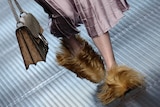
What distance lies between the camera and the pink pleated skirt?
142 cm

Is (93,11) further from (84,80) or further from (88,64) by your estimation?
(84,80)

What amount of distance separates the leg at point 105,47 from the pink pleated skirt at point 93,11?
0.04 meters

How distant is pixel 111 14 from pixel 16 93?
747 millimetres

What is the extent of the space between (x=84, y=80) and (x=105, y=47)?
0.33m

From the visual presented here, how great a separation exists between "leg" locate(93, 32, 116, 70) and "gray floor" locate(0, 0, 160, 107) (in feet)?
0.59

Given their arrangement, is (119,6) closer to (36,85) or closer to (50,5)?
(50,5)

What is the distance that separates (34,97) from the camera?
1.86m

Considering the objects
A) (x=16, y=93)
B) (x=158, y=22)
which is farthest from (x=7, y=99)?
(x=158, y=22)

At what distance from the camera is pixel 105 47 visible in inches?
60.5

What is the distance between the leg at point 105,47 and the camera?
151 centimetres

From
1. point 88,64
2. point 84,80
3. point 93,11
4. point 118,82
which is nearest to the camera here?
point 93,11

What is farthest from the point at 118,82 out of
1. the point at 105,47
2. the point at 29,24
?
the point at 29,24

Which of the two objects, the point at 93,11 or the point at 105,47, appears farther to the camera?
the point at 105,47

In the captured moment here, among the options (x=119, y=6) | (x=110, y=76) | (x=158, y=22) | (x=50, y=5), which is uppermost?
(x=50, y=5)
